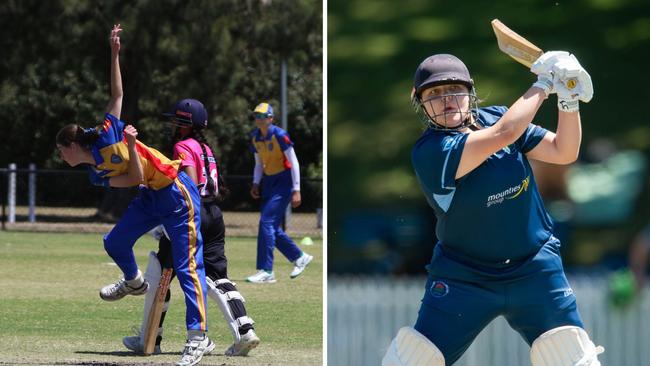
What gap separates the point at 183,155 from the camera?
7.55 metres

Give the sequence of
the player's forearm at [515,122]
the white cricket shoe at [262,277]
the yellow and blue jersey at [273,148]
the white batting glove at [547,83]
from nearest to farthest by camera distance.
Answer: the player's forearm at [515,122] < the white batting glove at [547,83] < the white cricket shoe at [262,277] < the yellow and blue jersey at [273,148]

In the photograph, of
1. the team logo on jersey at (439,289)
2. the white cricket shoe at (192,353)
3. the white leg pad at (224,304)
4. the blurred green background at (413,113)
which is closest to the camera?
the team logo on jersey at (439,289)

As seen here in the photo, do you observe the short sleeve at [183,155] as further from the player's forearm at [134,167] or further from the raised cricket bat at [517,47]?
the raised cricket bat at [517,47]

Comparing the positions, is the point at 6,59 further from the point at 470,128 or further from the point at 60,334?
the point at 470,128

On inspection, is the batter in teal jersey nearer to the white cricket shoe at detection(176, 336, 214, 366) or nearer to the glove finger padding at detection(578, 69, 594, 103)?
the glove finger padding at detection(578, 69, 594, 103)

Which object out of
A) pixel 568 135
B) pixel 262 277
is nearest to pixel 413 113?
pixel 568 135

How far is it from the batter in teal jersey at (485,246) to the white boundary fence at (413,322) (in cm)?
319

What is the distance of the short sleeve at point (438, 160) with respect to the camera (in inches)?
174

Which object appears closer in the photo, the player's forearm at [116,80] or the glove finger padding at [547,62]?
the glove finger padding at [547,62]

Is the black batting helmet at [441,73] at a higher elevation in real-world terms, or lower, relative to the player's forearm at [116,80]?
higher

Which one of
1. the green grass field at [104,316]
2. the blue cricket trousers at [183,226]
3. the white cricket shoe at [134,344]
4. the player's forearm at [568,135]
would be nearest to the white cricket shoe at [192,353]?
the blue cricket trousers at [183,226]

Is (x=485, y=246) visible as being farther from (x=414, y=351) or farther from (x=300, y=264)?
(x=300, y=264)

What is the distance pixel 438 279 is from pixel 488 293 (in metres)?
0.20

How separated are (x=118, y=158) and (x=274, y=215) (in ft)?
20.4
